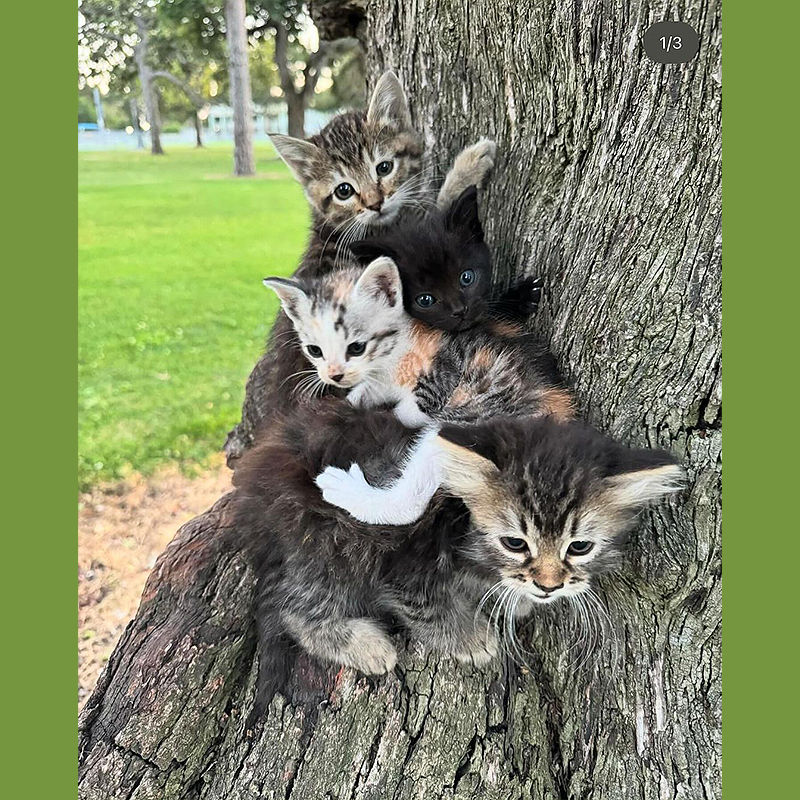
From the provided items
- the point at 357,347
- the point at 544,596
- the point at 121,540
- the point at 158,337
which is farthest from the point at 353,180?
the point at 158,337

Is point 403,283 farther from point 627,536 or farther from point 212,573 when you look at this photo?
point 212,573

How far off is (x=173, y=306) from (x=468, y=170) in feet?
8.93

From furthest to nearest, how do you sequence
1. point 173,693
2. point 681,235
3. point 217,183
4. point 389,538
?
1. point 217,183
2. point 173,693
3. point 389,538
4. point 681,235

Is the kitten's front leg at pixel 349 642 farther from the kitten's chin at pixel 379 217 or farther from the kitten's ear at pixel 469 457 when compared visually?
the kitten's chin at pixel 379 217

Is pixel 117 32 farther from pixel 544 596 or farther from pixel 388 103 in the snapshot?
pixel 544 596

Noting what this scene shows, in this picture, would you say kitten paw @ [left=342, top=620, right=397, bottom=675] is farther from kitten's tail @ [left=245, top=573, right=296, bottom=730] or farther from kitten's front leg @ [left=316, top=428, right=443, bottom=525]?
kitten's front leg @ [left=316, top=428, right=443, bottom=525]

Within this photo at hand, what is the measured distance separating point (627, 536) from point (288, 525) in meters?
0.74

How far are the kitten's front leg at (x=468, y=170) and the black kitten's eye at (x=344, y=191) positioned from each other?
26cm

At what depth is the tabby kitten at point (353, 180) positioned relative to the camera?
6.21 feet

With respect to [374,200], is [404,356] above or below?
below

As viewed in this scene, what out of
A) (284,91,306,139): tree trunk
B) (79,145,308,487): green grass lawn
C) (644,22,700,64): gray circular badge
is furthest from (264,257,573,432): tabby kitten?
(79,145,308,487): green grass lawn

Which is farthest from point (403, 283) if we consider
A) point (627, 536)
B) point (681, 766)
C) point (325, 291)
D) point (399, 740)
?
point (681, 766)

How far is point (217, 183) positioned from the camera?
2799mm

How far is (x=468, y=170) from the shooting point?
175 cm
